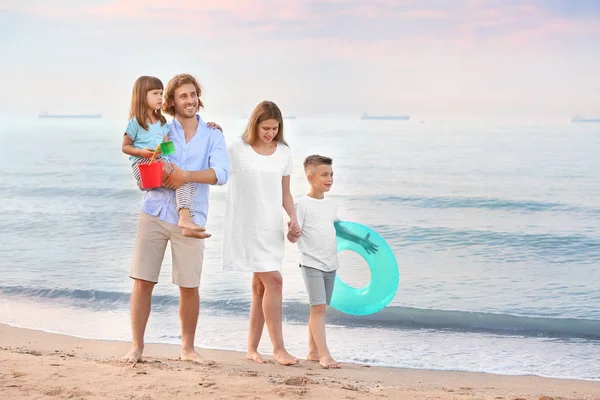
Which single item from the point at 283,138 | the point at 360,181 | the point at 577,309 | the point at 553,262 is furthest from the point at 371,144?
the point at 283,138

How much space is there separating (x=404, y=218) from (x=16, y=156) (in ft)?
64.6

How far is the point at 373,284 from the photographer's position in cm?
546

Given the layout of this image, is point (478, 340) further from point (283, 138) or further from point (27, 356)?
point (27, 356)

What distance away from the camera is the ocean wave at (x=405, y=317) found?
6660 millimetres

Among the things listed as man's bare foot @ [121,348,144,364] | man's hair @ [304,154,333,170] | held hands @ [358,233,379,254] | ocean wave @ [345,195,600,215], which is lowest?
man's bare foot @ [121,348,144,364]

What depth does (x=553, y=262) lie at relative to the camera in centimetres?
1071

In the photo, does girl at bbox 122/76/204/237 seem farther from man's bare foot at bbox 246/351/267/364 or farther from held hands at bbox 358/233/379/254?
held hands at bbox 358/233/379/254

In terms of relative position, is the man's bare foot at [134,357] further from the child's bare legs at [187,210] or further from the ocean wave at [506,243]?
the ocean wave at [506,243]

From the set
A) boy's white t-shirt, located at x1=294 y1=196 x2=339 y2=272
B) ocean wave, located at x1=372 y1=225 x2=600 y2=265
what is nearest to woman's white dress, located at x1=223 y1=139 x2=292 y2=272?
boy's white t-shirt, located at x1=294 y1=196 x2=339 y2=272

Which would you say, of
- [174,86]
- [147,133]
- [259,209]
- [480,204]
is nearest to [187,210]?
[147,133]

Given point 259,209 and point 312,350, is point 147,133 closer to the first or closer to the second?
point 259,209

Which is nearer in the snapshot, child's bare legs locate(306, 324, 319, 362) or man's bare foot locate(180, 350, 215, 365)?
→ man's bare foot locate(180, 350, 215, 365)

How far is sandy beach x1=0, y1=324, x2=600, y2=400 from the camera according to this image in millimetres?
3746

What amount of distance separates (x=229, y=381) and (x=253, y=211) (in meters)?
1.21
